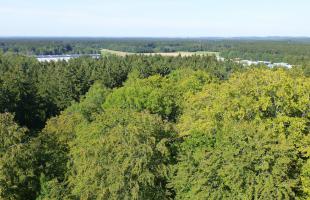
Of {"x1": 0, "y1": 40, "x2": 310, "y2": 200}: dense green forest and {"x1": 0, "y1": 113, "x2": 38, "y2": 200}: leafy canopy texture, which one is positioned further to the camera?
{"x1": 0, "y1": 113, "x2": 38, "y2": 200}: leafy canopy texture

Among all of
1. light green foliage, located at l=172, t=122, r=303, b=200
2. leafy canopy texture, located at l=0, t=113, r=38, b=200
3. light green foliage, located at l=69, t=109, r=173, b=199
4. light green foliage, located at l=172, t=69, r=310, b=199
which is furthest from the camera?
leafy canopy texture, located at l=0, t=113, r=38, b=200

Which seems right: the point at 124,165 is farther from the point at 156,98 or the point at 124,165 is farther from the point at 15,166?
the point at 156,98

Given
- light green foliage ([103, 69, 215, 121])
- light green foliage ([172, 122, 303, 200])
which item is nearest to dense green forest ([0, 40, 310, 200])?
light green foliage ([172, 122, 303, 200])

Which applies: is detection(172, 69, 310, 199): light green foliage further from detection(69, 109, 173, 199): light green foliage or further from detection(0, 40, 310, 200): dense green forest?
detection(69, 109, 173, 199): light green foliage

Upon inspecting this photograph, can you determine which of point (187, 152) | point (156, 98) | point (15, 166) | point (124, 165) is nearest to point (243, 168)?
point (187, 152)

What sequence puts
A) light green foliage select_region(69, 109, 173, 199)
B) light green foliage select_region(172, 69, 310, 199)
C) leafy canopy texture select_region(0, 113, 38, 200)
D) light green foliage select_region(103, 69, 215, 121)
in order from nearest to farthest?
light green foliage select_region(172, 69, 310, 199), light green foliage select_region(69, 109, 173, 199), leafy canopy texture select_region(0, 113, 38, 200), light green foliage select_region(103, 69, 215, 121)

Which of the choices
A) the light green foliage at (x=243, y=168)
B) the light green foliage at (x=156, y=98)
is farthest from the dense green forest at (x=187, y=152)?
the light green foliage at (x=156, y=98)

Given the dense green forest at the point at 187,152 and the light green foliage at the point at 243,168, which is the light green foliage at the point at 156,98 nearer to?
the dense green forest at the point at 187,152

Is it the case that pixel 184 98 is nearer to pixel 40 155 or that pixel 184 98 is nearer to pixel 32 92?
pixel 40 155
